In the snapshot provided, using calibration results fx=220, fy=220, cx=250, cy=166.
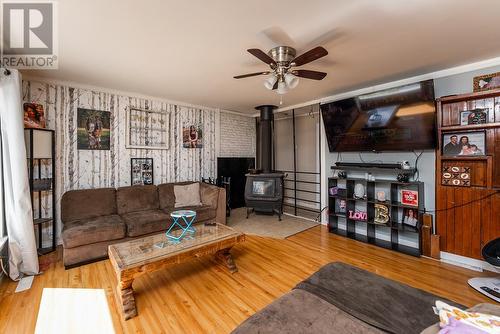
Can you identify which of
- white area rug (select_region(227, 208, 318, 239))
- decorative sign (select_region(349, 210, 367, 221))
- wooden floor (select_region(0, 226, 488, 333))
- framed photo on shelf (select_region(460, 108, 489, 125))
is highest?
framed photo on shelf (select_region(460, 108, 489, 125))

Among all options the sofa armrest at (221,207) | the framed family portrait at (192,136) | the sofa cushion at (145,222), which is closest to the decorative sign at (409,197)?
the sofa armrest at (221,207)

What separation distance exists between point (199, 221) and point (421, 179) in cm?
340

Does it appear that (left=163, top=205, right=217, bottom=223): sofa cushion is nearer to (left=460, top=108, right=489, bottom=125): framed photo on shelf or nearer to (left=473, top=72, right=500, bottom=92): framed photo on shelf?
(left=460, top=108, right=489, bottom=125): framed photo on shelf

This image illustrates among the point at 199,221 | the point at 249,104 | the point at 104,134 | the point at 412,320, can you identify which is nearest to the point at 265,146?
the point at 249,104

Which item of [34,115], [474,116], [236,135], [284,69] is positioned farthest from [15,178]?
[474,116]

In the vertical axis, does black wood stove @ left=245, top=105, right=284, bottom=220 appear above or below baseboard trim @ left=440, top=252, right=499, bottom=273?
above

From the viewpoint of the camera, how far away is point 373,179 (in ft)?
11.7

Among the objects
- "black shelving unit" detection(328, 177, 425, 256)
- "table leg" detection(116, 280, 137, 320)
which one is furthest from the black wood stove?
"table leg" detection(116, 280, 137, 320)

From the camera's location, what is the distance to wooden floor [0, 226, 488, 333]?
1.80m

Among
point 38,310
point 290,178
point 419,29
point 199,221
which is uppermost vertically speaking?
point 419,29

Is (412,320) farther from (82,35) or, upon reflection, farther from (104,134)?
(104,134)

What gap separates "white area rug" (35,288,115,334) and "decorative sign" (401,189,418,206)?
367cm

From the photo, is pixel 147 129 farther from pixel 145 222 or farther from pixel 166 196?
pixel 145 222

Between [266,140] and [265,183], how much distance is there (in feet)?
3.06
